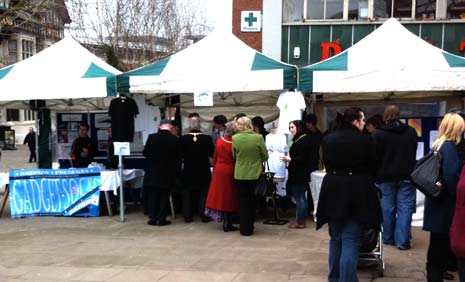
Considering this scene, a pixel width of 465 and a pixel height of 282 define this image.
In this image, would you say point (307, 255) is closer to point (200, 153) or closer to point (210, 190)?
point (210, 190)

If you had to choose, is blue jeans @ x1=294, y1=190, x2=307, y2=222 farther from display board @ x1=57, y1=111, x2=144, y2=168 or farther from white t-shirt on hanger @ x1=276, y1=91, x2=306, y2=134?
display board @ x1=57, y1=111, x2=144, y2=168

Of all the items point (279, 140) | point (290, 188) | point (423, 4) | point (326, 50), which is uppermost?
point (423, 4)

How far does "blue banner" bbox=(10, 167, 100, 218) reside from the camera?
9.29m

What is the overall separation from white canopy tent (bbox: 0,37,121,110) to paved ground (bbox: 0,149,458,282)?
221 centimetres

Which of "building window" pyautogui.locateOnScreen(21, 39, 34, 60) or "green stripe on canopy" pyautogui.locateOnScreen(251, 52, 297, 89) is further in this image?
"building window" pyautogui.locateOnScreen(21, 39, 34, 60)

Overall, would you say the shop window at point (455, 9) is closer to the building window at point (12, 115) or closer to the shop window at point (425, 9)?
the shop window at point (425, 9)

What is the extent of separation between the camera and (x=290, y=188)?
830cm

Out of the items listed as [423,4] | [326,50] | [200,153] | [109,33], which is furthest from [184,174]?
[109,33]

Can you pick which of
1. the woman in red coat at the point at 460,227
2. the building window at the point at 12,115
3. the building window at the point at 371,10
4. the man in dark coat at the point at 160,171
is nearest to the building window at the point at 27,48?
the building window at the point at 12,115

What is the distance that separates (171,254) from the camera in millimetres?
6645

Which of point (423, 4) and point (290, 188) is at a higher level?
point (423, 4)

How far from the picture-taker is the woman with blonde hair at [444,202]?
466 cm

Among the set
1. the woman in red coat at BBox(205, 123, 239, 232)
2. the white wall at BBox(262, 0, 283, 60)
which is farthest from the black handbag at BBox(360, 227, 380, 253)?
the white wall at BBox(262, 0, 283, 60)

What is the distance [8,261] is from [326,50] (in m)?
9.81
